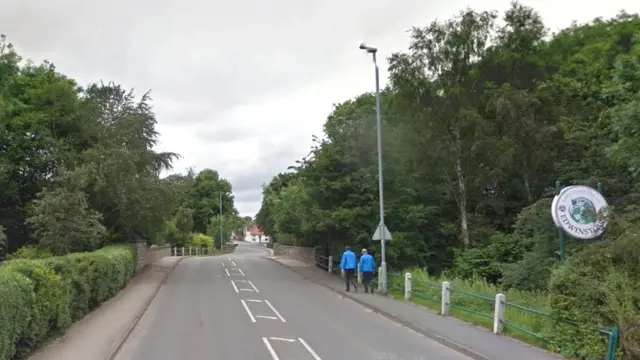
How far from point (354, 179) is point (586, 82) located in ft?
37.1

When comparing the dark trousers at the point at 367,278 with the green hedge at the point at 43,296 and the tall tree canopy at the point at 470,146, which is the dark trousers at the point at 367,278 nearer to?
the tall tree canopy at the point at 470,146

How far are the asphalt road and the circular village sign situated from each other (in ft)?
12.4

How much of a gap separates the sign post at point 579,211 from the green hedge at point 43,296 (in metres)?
10.7

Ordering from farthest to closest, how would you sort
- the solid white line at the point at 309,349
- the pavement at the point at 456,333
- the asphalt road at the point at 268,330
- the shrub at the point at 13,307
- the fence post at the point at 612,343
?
the asphalt road at the point at 268,330 < the solid white line at the point at 309,349 < the pavement at the point at 456,333 < the fence post at the point at 612,343 < the shrub at the point at 13,307

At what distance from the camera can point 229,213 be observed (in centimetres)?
11638

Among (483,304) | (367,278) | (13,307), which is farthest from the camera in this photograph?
(367,278)

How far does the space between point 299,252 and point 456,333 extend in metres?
36.5

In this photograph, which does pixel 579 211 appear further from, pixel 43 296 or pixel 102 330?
pixel 102 330

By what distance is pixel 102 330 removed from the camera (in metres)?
15.5

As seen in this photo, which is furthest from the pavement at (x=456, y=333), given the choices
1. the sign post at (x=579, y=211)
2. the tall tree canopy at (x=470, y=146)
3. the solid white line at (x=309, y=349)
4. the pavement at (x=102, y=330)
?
the pavement at (x=102, y=330)

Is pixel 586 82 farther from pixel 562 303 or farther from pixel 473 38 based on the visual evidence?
pixel 562 303

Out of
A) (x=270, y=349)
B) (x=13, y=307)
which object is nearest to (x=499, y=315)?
(x=270, y=349)

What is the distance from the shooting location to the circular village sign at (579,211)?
521 inches

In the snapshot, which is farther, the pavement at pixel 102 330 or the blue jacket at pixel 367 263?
the blue jacket at pixel 367 263
